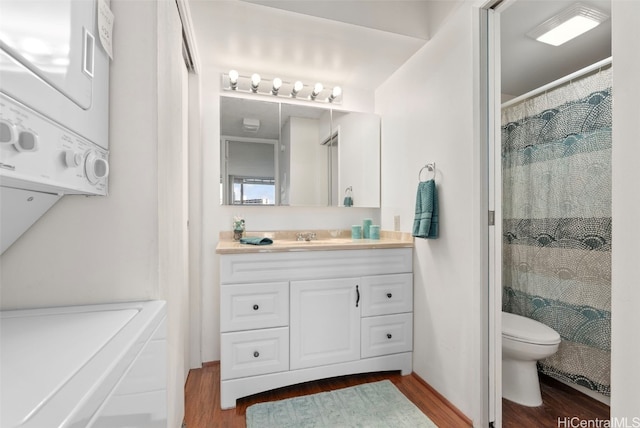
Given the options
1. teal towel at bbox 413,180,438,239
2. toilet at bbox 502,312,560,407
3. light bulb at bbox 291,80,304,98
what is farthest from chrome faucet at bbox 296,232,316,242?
toilet at bbox 502,312,560,407

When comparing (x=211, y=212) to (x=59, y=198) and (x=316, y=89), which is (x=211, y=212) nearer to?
(x=316, y=89)

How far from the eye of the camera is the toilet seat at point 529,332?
1.61m

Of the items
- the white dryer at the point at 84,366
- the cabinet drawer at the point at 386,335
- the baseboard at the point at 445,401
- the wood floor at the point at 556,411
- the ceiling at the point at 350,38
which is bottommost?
the baseboard at the point at 445,401

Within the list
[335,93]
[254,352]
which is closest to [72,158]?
[254,352]

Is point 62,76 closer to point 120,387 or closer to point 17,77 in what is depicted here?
point 17,77

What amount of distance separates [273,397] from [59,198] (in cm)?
158

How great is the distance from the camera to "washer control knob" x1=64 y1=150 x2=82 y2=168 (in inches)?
26.5

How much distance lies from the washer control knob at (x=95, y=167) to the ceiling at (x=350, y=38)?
4.14 ft

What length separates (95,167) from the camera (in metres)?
0.79

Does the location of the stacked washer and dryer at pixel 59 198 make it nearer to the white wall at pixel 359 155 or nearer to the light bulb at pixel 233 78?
the light bulb at pixel 233 78

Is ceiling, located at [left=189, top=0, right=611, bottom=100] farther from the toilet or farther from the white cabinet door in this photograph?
the toilet
